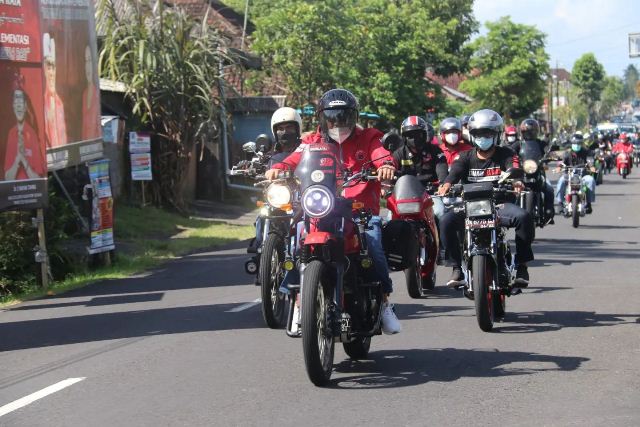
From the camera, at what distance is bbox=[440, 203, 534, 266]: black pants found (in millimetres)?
10586

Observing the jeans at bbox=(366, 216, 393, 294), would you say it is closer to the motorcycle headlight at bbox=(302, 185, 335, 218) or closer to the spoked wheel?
the motorcycle headlight at bbox=(302, 185, 335, 218)

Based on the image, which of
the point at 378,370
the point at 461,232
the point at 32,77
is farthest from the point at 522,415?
the point at 32,77

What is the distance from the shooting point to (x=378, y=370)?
8.46 meters

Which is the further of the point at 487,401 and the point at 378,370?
the point at 378,370

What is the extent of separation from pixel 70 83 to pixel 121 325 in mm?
7861

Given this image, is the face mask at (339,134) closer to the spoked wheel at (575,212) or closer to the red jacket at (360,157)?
the red jacket at (360,157)

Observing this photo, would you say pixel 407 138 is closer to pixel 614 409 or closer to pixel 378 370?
pixel 378 370

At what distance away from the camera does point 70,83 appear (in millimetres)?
18406

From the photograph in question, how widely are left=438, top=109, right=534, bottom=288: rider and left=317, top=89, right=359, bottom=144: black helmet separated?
6.72 ft

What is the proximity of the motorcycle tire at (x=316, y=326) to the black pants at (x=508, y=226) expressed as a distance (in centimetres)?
292

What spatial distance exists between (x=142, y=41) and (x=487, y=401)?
19.7 m

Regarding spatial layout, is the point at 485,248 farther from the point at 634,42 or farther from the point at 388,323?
the point at 634,42

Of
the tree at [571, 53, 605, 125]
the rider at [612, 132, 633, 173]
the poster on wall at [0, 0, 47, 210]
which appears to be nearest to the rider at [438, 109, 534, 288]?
the poster on wall at [0, 0, 47, 210]

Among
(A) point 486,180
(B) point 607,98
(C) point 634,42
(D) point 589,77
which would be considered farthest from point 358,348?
(B) point 607,98
